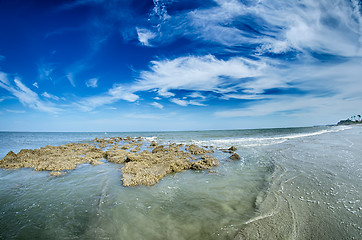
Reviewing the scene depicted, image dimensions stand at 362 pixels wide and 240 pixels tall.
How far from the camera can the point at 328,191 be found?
6629mm

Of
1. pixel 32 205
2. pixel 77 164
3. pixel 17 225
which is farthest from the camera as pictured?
pixel 77 164

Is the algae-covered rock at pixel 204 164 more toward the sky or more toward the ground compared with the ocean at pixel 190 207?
more toward the sky

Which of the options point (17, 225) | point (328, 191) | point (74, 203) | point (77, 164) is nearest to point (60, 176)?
point (77, 164)

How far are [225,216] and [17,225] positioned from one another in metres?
6.51

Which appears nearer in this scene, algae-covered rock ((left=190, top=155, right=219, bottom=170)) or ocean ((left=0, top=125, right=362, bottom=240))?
ocean ((left=0, top=125, right=362, bottom=240))

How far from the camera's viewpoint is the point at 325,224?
14.7 ft

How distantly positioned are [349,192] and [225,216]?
18.6 feet

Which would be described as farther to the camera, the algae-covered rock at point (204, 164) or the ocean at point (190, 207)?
the algae-covered rock at point (204, 164)

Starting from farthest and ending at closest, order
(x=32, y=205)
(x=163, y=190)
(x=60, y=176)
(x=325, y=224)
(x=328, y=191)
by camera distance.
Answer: (x=60, y=176) < (x=163, y=190) < (x=328, y=191) < (x=32, y=205) < (x=325, y=224)

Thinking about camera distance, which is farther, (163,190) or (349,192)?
(163,190)

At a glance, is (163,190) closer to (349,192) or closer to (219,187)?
(219,187)

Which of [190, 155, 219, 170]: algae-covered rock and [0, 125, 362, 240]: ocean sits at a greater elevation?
[190, 155, 219, 170]: algae-covered rock

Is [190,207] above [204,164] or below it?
below

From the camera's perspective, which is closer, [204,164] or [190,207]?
[190,207]
